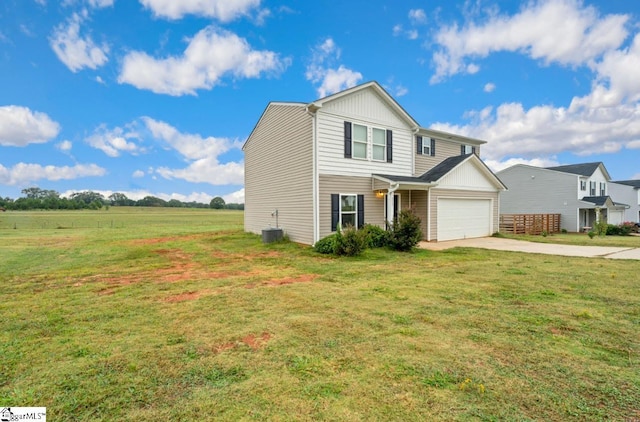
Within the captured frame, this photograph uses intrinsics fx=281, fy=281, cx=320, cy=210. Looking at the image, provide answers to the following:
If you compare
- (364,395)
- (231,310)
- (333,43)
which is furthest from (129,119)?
(364,395)

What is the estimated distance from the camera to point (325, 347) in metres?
3.25

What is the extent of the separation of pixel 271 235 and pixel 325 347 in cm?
1027

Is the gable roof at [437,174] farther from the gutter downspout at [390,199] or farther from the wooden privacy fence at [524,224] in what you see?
the wooden privacy fence at [524,224]

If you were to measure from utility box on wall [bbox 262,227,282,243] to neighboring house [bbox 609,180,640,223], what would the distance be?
133 feet

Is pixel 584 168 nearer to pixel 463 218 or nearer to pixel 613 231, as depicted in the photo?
pixel 613 231

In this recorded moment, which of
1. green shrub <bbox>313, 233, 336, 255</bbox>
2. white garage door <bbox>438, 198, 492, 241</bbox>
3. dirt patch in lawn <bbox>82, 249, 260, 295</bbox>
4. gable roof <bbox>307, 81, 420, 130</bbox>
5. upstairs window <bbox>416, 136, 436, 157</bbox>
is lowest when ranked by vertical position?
dirt patch in lawn <bbox>82, 249, 260, 295</bbox>

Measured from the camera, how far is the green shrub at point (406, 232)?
10.6 metres

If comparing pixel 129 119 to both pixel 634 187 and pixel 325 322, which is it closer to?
pixel 325 322

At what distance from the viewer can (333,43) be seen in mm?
17000

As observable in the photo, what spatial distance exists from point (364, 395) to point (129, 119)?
28.1 meters

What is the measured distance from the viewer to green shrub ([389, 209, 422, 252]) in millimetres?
10586

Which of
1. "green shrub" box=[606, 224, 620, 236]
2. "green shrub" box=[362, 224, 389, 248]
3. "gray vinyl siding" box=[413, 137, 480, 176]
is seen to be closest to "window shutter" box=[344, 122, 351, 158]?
"green shrub" box=[362, 224, 389, 248]
